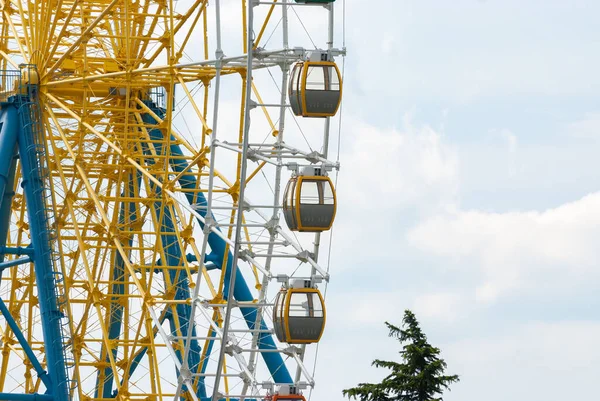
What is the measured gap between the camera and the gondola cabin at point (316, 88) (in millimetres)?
45812

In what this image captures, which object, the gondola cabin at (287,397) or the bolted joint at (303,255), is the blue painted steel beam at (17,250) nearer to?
the bolted joint at (303,255)

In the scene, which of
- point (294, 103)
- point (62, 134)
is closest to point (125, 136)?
point (62, 134)

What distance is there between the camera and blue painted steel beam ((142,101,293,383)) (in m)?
54.7

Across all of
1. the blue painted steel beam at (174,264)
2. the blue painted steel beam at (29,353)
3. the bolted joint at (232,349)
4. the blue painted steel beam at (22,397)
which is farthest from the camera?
the blue painted steel beam at (174,264)

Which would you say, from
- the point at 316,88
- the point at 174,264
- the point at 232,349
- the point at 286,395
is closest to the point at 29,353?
the point at 174,264

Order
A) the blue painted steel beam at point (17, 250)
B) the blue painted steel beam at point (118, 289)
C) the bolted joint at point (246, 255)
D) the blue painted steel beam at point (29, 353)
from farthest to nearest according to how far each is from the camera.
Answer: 1. the blue painted steel beam at point (118, 289)
2. the blue painted steel beam at point (17, 250)
3. the blue painted steel beam at point (29, 353)
4. the bolted joint at point (246, 255)

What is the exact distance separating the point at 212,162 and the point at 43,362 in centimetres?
1557

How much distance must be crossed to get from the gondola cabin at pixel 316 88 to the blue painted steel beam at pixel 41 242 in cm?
1074

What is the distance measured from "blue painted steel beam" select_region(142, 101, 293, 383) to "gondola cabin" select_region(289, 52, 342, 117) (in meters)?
7.95

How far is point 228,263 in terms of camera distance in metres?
56.6

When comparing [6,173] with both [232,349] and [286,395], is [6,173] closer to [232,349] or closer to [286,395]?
[232,349]

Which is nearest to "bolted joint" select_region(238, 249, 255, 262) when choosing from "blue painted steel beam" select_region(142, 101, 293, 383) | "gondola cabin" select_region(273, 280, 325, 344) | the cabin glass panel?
"gondola cabin" select_region(273, 280, 325, 344)

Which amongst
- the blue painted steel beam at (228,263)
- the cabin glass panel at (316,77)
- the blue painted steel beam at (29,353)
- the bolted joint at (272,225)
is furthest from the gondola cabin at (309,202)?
the blue painted steel beam at (29,353)

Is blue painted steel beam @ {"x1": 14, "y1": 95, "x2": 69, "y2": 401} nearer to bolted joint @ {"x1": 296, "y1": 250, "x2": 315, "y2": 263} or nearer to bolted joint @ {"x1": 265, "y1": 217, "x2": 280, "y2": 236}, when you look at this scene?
bolted joint @ {"x1": 265, "y1": 217, "x2": 280, "y2": 236}
